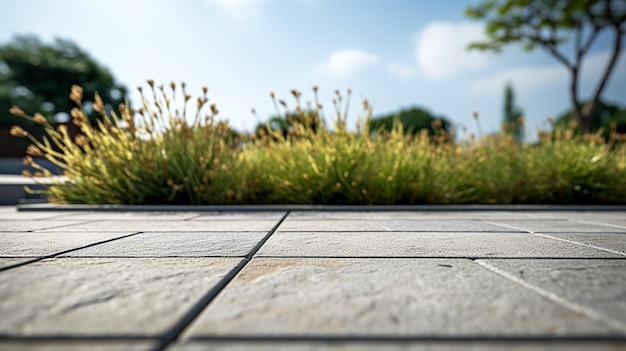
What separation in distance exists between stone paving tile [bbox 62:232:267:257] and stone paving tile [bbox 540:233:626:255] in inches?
70.4

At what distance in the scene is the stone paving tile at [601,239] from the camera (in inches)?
73.3

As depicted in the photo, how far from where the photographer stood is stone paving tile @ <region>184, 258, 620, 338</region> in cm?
84

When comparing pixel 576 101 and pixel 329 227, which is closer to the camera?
pixel 329 227

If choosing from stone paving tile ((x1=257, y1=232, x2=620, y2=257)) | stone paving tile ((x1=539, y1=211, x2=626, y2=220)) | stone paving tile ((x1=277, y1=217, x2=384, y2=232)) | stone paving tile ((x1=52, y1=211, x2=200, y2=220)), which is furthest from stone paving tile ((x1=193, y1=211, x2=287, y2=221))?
stone paving tile ((x1=539, y1=211, x2=626, y2=220))

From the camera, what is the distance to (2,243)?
6.30 ft

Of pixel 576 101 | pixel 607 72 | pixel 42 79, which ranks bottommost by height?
pixel 576 101

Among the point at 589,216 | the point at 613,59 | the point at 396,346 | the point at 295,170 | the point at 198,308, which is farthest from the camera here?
the point at 613,59

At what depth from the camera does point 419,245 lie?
74.2 inches

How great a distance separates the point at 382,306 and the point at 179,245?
1240mm

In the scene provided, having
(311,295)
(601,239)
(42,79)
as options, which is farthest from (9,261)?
(42,79)

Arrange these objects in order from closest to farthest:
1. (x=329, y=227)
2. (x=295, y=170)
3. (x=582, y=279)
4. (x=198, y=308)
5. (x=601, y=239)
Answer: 1. (x=198, y=308)
2. (x=582, y=279)
3. (x=601, y=239)
4. (x=329, y=227)
5. (x=295, y=170)

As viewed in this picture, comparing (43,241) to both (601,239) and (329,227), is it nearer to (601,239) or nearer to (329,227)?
(329,227)

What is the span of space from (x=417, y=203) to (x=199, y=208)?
106 inches

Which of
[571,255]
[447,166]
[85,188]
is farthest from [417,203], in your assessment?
[85,188]
